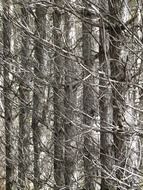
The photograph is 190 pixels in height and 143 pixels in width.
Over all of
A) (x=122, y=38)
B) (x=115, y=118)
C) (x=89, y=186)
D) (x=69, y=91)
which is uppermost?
(x=69, y=91)

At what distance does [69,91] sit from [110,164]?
3193 mm

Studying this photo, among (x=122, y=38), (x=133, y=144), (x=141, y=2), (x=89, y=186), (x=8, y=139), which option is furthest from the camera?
(x=8, y=139)

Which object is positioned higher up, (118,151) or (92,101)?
(92,101)

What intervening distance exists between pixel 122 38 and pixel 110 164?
158 cm

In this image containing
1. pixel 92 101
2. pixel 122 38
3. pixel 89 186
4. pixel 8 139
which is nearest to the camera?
pixel 122 38

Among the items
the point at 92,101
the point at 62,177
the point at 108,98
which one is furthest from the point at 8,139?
the point at 108,98

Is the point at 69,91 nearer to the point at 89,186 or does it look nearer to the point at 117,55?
the point at 89,186

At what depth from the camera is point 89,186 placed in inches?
276

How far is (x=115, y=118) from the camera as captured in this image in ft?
17.0

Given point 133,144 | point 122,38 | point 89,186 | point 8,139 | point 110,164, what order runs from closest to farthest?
point 122,38, point 133,144, point 110,164, point 89,186, point 8,139

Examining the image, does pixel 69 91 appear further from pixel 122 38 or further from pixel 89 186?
pixel 122 38

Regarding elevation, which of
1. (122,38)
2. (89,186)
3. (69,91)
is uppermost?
(69,91)

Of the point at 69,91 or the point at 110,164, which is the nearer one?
the point at 110,164

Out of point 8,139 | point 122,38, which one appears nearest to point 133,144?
point 122,38
